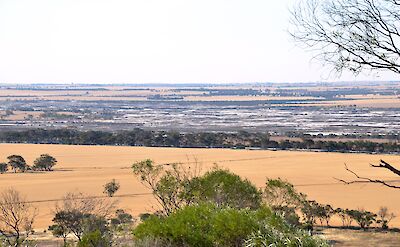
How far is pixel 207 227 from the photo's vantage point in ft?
43.8

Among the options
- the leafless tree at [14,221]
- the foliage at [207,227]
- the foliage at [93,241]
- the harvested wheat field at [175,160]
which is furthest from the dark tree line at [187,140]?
the foliage at [207,227]

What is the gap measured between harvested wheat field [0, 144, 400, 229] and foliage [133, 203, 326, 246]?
75.8 feet

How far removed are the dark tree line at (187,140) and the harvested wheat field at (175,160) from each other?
17.2 ft

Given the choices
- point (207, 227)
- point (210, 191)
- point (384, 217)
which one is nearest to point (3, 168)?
point (384, 217)

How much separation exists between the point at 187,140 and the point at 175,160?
1954 centimetres

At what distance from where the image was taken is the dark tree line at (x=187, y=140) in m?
76.0

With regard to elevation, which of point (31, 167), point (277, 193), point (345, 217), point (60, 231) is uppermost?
point (277, 193)

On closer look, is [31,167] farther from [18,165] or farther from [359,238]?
[359,238]

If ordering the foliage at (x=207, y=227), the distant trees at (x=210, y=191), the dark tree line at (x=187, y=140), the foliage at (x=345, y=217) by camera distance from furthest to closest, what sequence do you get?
the dark tree line at (x=187, y=140) → the foliage at (x=345, y=217) → the distant trees at (x=210, y=191) → the foliage at (x=207, y=227)

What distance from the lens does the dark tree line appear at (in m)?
76.0

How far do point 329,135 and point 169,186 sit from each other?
69.7m

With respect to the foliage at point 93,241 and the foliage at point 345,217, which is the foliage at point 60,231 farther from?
the foliage at point 345,217

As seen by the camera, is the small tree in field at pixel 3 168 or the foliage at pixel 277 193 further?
the small tree in field at pixel 3 168

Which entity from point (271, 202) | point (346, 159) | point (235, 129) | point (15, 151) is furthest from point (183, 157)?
point (271, 202)
